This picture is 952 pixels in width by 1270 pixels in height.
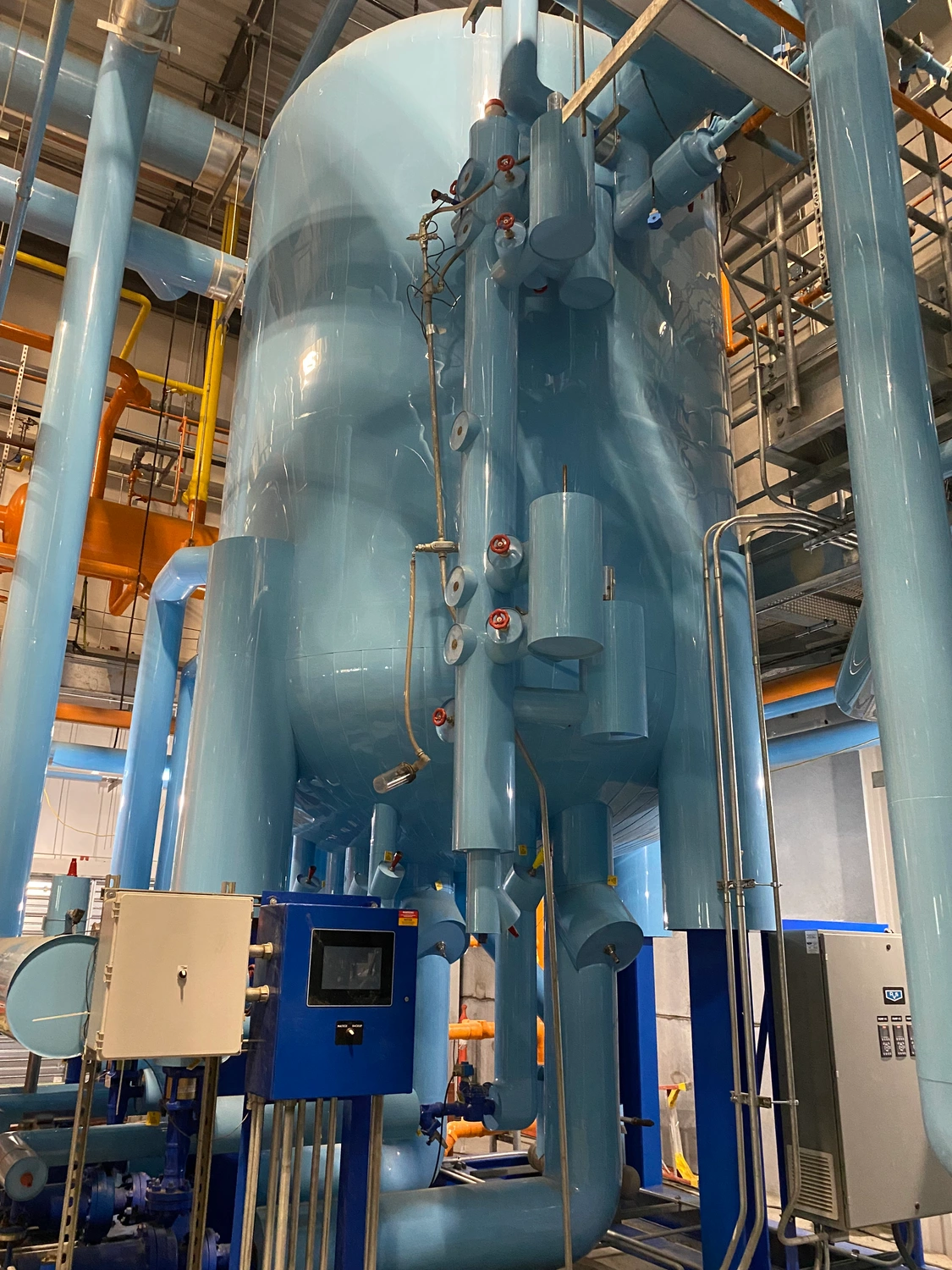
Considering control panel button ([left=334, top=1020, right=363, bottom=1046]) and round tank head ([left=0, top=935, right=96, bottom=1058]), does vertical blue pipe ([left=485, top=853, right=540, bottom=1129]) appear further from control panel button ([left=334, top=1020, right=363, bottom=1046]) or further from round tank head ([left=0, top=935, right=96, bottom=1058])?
round tank head ([left=0, top=935, right=96, bottom=1058])

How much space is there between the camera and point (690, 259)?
4773 millimetres

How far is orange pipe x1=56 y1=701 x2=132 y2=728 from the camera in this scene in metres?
9.16

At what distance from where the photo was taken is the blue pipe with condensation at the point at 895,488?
7.86 feet

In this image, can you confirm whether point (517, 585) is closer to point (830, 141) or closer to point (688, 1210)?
point (830, 141)

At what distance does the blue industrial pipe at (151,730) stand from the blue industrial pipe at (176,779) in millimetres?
474

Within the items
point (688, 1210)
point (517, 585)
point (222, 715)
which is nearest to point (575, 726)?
point (517, 585)

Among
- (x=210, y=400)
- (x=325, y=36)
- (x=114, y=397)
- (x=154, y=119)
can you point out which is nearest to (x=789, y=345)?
(x=210, y=400)

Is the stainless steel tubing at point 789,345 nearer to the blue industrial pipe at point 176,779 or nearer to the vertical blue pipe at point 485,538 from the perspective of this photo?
the vertical blue pipe at point 485,538

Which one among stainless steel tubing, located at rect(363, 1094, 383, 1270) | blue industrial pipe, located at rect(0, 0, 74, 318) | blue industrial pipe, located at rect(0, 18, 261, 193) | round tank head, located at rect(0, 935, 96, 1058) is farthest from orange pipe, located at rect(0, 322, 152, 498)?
stainless steel tubing, located at rect(363, 1094, 383, 1270)

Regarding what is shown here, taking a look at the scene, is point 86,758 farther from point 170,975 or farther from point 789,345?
point 789,345

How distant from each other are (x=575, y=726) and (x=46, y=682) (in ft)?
9.55

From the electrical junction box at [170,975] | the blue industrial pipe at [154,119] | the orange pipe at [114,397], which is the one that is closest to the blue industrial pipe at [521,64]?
the blue industrial pipe at [154,119]

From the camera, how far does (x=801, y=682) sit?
22.3 ft

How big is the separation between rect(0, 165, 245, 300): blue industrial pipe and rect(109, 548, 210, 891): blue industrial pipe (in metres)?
2.24
